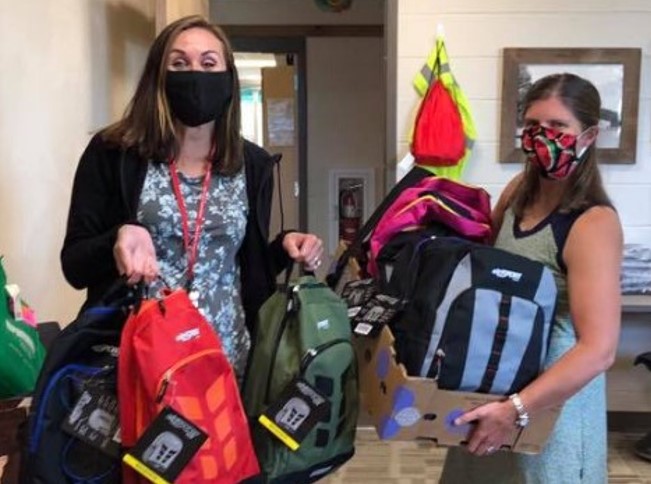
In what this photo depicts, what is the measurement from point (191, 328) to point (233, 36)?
498 cm

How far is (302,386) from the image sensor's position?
4.29ft

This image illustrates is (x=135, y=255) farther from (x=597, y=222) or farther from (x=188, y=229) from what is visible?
(x=597, y=222)

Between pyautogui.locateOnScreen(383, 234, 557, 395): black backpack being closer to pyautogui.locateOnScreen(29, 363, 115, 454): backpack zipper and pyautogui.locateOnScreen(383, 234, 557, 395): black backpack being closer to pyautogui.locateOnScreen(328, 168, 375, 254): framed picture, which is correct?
pyautogui.locateOnScreen(29, 363, 115, 454): backpack zipper

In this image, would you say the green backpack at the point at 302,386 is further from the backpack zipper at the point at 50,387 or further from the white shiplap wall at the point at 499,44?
the white shiplap wall at the point at 499,44

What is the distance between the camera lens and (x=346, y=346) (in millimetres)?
1367

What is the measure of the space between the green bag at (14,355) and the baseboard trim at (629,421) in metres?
2.84

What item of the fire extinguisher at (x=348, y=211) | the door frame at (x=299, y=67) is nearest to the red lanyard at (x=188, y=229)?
the fire extinguisher at (x=348, y=211)

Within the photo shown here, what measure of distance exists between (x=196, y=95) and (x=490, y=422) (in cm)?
77

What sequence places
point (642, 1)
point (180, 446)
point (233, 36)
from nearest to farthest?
point (180, 446)
point (642, 1)
point (233, 36)

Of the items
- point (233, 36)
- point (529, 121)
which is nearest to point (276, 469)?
point (529, 121)

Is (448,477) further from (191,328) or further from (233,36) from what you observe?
(233,36)

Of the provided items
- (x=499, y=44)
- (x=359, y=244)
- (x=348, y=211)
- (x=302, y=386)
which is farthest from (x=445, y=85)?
(x=302, y=386)

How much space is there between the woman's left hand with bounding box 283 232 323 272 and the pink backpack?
130 millimetres

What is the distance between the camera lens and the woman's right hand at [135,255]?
125cm
